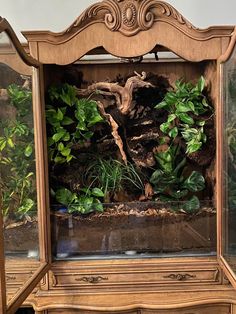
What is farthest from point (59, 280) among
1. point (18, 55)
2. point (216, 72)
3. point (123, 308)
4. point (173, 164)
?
point (216, 72)

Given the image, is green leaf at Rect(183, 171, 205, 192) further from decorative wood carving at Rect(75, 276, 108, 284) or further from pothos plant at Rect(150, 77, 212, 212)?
decorative wood carving at Rect(75, 276, 108, 284)

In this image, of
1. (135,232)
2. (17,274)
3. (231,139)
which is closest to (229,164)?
(231,139)

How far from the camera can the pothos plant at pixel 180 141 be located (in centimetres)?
146

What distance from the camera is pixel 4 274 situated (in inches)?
38.2

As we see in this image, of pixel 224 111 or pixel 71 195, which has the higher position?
pixel 224 111

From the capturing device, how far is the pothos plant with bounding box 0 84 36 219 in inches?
44.4

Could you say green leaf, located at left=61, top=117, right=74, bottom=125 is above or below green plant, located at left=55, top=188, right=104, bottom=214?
above

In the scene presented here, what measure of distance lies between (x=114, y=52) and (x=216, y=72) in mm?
386

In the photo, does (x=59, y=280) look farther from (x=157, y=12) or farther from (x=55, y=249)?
(x=157, y=12)

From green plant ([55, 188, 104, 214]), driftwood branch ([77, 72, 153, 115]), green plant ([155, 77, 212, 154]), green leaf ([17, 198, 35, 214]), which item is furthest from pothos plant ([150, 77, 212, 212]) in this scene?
green leaf ([17, 198, 35, 214])

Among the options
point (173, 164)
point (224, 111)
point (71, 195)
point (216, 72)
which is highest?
point (216, 72)

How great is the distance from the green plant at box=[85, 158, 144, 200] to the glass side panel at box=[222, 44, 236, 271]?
352mm

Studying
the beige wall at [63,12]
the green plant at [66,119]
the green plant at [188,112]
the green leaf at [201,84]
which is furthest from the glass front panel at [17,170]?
the green leaf at [201,84]

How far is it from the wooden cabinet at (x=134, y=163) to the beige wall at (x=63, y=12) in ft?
0.81
